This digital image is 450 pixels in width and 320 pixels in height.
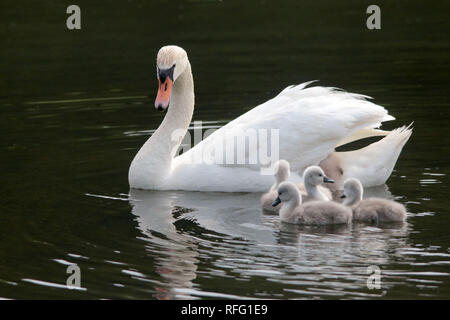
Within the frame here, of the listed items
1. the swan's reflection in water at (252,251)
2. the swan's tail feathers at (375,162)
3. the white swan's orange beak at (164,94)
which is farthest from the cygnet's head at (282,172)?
the white swan's orange beak at (164,94)

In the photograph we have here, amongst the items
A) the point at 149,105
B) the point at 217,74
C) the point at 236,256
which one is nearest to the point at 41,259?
the point at 236,256

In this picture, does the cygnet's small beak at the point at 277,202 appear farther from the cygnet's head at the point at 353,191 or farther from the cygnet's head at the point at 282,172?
the cygnet's head at the point at 282,172

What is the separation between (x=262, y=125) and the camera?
40.1 ft

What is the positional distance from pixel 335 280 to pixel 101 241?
8.10 feet

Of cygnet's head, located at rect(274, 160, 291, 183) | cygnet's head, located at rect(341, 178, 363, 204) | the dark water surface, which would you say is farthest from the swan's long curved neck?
cygnet's head, located at rect(341, 178, 363, 204)

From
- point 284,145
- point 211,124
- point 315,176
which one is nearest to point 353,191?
point 315,176

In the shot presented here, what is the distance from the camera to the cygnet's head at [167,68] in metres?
12.3

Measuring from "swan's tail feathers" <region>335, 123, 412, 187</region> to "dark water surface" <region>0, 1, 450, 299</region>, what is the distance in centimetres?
19

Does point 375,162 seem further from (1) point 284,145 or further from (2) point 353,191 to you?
(2) point 353,191

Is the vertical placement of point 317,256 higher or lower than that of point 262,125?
lower

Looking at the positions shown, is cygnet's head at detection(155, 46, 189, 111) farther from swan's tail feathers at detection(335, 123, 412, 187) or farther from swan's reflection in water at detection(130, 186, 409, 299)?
swan's tail feathers at detection(335, 123, 412, 187)

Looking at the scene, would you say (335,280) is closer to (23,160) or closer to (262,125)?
(262,125)

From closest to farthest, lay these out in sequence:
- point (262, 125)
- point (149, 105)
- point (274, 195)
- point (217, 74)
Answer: point (274, 195) < point (262, 125) < point (149, 105) < point (217, 74)

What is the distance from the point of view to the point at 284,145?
1216cm
